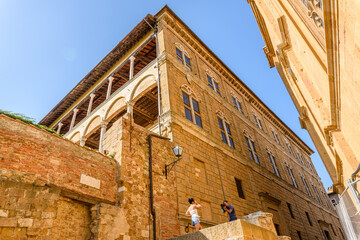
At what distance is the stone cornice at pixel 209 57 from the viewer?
15.9 meters

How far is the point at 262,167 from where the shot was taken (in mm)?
17109

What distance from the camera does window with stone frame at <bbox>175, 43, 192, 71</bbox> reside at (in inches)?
590

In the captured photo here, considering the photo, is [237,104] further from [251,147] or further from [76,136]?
[76,136]

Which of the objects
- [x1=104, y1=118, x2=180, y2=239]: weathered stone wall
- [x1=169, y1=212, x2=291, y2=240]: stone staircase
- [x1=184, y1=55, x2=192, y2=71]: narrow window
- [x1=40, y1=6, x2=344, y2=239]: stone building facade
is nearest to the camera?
[x1=169, y1=212, x2=291, y2=240]: stone staircase

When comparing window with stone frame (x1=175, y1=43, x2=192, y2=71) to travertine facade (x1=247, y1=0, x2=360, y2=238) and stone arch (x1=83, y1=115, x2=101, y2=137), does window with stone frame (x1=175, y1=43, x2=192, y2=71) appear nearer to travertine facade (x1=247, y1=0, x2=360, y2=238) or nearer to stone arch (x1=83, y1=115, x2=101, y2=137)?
travertine facade (x1=247, y1=0, x2=360, y2=238)

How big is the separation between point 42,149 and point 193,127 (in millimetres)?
7131

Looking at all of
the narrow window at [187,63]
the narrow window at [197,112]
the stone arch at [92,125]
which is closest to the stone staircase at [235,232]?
the narrow window at [197,112]

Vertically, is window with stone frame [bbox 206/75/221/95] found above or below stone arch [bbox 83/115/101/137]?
above

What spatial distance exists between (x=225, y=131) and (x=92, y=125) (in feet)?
30.7

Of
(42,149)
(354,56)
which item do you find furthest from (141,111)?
(354,56)

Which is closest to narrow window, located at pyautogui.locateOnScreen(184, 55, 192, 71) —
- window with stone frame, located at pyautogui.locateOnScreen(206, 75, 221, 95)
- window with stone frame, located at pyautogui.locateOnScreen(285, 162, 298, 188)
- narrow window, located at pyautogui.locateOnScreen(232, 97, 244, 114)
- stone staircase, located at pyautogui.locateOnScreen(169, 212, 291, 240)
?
window with stone frame, located at pyautogui.locateOnScreen(206, 75, 221, 95)

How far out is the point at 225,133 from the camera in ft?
49.4

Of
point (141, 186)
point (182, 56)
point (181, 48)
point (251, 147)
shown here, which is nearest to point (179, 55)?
point (182, 56)

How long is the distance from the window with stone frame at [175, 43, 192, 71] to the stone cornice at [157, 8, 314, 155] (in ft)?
4.80
